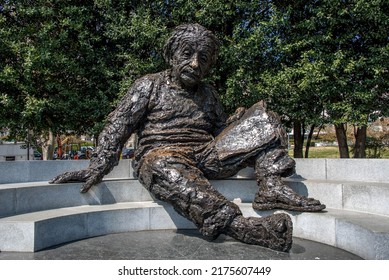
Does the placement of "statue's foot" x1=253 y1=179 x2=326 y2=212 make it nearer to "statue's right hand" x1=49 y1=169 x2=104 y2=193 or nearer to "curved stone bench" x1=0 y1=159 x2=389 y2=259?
"curved stone bench" x1=0 y1=159 x2=389 y2=259

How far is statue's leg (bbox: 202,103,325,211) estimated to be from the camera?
14.3 feet

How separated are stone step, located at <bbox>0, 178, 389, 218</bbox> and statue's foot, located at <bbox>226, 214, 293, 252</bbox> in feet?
4.88

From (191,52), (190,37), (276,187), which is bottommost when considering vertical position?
(276,187)

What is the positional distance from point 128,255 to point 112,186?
1705 mm

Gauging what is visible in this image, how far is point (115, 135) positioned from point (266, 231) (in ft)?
7.33

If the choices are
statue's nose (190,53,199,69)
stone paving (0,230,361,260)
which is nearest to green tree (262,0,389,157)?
statue's nose (190,53,199,69)

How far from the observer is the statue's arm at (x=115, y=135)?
4766mm

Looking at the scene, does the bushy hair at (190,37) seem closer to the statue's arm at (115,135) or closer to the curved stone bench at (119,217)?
the statue's arm at (115,135)

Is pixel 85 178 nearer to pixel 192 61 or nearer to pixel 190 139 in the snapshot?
pixel 190 139

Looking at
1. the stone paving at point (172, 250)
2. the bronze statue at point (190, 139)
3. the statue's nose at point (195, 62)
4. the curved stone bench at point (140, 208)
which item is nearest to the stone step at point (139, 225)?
the curved stone bench at point (140, 208)

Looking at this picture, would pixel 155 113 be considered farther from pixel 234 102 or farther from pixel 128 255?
pixel 234 102

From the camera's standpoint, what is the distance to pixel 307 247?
13.3ft

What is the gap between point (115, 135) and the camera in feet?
15.9

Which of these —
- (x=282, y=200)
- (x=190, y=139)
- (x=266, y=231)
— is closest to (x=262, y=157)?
(x=282, y=200)
